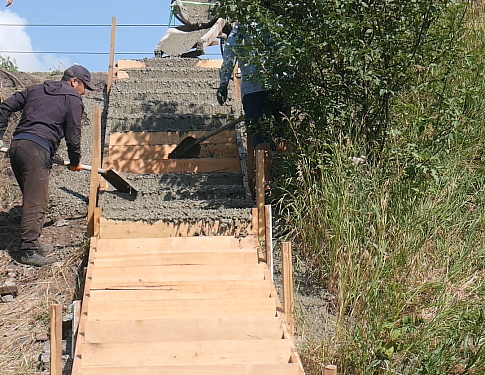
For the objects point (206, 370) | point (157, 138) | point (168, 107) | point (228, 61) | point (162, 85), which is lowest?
point (206, 370)

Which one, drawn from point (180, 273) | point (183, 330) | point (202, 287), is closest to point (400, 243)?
point (202, 287)

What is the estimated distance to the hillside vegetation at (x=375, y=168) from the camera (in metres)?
4.45

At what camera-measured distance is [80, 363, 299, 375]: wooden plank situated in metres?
3.62

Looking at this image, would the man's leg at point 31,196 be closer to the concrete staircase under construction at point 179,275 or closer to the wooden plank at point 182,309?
the concrete staircase under construction at point 179,275

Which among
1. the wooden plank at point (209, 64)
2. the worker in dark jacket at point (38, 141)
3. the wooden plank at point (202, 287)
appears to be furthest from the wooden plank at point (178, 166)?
the wooden plank at point (209, 64)

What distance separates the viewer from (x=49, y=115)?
5621 mm

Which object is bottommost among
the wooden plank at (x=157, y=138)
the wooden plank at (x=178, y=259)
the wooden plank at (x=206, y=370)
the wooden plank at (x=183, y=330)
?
the wooden plank at (x=206, y=370)

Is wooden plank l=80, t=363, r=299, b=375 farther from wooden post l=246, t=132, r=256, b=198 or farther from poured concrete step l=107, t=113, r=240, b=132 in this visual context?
poured concrete step l=107, t=113, r=240, b=132

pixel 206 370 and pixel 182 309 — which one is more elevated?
pixel 182 309

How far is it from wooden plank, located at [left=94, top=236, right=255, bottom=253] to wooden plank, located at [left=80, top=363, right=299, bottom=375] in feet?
4.31

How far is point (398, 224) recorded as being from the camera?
4805 mm

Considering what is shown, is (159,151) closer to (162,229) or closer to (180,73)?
(162,229)

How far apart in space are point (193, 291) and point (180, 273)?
0.24 metres

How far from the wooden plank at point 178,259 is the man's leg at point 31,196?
1.03 meters
